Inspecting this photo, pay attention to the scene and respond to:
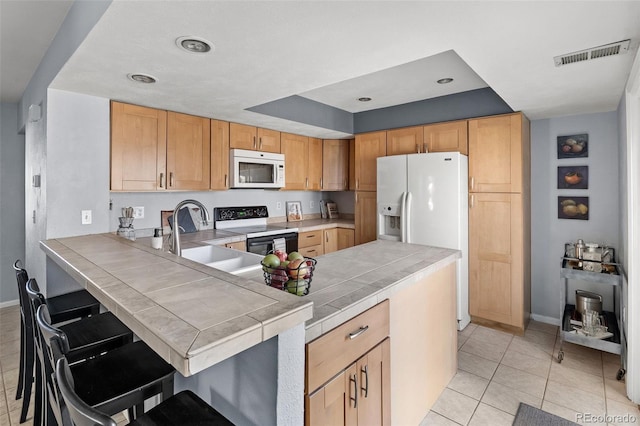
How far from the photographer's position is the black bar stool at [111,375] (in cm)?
106

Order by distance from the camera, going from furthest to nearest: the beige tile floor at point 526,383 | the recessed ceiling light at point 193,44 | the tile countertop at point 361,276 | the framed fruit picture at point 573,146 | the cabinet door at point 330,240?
the cabinet door at point 330,240
the framed fruit picture at point 573,146
the beige tile floor at point 526,383
the recessed ceiling light at point 193,44
the tile countertop at point 361,276

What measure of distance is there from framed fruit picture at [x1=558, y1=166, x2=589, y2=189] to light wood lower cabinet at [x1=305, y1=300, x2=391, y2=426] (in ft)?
9.67

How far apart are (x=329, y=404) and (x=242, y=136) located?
3133 mm

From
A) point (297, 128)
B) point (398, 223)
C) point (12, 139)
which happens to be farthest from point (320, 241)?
point (12, 139)

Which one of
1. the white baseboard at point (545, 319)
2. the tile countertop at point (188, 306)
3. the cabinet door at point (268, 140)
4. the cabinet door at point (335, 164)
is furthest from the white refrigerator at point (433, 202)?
the tile countertop at point (188, 306)

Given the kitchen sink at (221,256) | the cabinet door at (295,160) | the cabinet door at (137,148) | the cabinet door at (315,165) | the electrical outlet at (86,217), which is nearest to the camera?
the kitchen sink at (221,256)

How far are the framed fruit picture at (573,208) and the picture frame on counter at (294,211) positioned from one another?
3.11 meters

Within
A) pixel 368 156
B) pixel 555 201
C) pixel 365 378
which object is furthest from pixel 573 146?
pixel 365 378

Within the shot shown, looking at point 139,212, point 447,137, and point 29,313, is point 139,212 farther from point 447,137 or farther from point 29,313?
point 447,137

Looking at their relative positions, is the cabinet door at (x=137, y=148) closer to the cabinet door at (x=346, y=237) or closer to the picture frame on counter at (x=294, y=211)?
the picture frame on counter at (x=294, y=211)

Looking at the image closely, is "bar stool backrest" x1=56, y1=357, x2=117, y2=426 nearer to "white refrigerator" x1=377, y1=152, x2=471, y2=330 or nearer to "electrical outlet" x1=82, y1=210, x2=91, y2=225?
"electrical outlet" x1=82, y1=210, x2=91, y2=225

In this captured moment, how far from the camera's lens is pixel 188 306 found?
96 cm

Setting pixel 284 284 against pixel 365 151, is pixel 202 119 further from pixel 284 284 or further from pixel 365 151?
pixel 284 284

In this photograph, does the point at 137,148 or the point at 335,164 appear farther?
the point at 335,164
